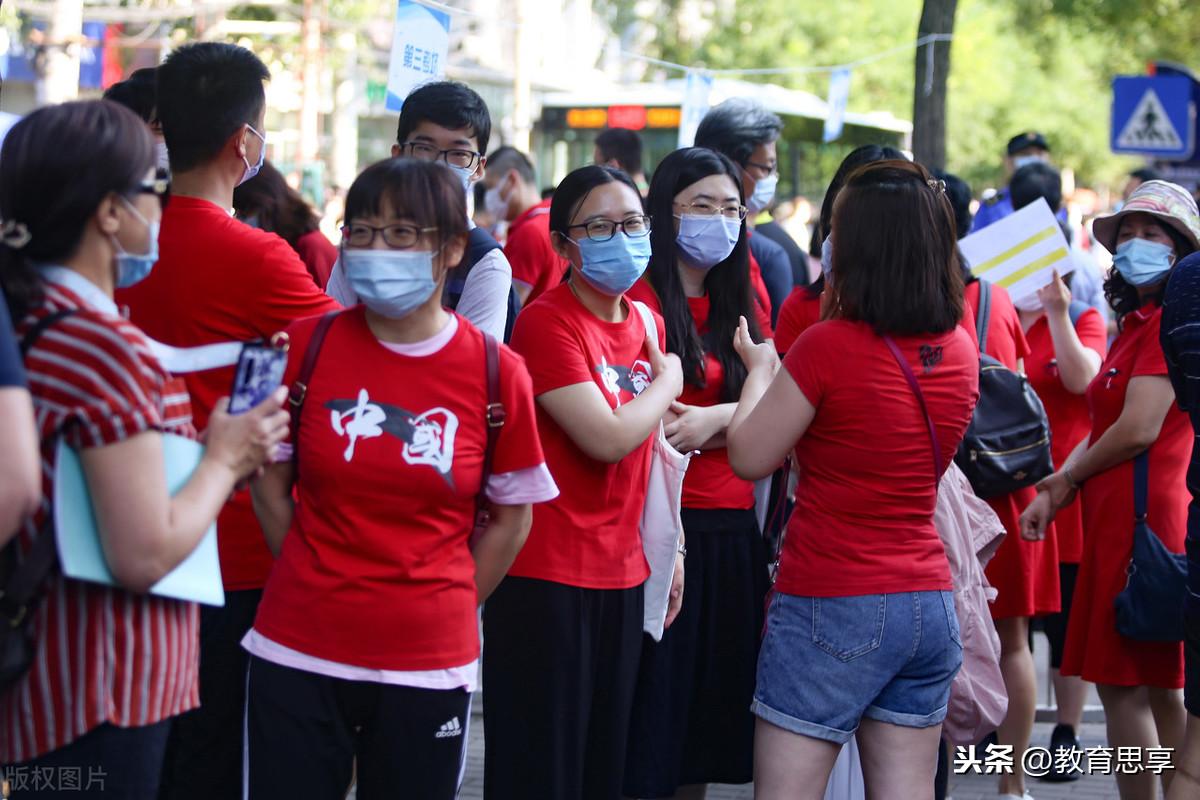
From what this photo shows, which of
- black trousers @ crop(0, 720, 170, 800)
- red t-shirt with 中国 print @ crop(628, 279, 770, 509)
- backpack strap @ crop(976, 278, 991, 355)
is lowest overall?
black trousers @ crop(0, 720, 170, 800)

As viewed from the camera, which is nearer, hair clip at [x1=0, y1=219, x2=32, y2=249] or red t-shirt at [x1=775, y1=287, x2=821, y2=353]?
hair clip at [x1=0, y1=219, x2=32, y2=249]

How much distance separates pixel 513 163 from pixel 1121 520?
5705 mm

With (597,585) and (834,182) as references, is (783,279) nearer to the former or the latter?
(834,182)

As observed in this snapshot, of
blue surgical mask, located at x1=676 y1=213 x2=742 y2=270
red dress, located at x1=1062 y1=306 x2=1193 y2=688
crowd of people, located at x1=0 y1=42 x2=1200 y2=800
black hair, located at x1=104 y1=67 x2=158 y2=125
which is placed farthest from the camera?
red dress, located at x1=1062 y1=306 x2=1193 y2=688

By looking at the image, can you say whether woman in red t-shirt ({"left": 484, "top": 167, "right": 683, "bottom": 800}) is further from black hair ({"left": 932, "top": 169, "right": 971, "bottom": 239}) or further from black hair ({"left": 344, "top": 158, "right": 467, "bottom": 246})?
black hair ({"left": 932, "top": 169, "right": 971, "bottom": 239})

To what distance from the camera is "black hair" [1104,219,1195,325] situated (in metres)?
5.05

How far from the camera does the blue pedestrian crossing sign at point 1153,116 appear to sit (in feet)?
44.7

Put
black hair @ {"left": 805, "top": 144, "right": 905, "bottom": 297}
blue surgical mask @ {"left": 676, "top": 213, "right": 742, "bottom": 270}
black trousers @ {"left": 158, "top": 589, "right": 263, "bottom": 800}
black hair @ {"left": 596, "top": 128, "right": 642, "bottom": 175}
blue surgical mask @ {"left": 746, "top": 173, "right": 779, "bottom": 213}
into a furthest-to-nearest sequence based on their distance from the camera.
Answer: black hair @ {"left": 596, "top": 128, "right": 642, "bottom": 175} < blue surgical mask @ {"left": 746, "top": 173, "right": 779, "bottom": 213} < black hair @ {"left": 805, "top": 144, "right": 905, "bottom": 297} < blue surgical mask @ {"left": 676, "top": 213, "right": 742, "bottom": 270} < black trousers @ {"left": 158, "top": 589, "right": 263, "bottom": 800}

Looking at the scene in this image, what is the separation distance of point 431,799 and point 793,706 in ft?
3.17

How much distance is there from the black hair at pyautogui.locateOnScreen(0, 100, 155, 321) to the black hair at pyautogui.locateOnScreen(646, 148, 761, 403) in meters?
2.10

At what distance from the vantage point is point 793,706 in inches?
148

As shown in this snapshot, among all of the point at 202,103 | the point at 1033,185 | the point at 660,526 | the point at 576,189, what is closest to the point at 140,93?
the point at 202,103

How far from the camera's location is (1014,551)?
5621 mm

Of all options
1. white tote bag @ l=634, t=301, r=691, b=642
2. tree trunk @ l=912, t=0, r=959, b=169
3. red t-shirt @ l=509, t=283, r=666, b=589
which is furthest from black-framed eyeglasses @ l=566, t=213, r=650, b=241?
tree trunk @ l=912, t=0, r=959, b=169
